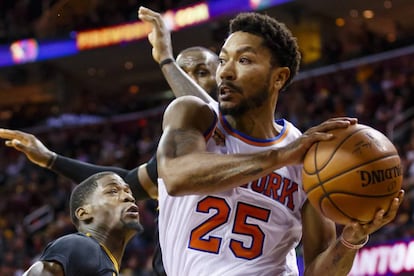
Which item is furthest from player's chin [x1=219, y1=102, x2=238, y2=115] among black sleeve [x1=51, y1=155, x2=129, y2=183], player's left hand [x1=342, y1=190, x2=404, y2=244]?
black sleeve [x1=51, y1=155, x2=129, y2=183]

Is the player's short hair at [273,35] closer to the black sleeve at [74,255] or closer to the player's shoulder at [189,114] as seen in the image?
the player's shoulder at [189,114]

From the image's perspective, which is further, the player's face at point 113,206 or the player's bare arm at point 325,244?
the player's face at point 113,206

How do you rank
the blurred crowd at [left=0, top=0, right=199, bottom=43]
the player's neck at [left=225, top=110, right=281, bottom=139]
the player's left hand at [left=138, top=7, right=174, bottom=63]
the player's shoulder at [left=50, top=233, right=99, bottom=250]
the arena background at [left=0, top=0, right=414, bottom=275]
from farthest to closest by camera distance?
the blurred crowd at [left=0, top=0, right=199, bottom=43] → the arena background at [left=0, top=0, right=414, bottom=275] → the player's shoulder at [left=50, top=233, right=99, bottom=250] → the player's left hand at [left=138, top=7, right=174, bottom=63] → the player's neck at [left=225, top=110, right=281, bottom=139]

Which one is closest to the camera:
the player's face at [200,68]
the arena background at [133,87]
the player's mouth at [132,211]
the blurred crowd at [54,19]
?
the player's mouth at [132,211]

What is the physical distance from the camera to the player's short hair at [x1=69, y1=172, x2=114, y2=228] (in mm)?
4375

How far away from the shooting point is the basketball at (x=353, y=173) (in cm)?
250

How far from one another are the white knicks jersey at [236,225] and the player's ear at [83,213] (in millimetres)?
1444

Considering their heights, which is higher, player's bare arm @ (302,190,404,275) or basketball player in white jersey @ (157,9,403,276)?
basketball player in white jersey @ (157,9,403,276)

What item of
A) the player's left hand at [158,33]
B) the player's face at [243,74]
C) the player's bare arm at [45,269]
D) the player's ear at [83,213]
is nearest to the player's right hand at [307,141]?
the player's face at [243,74]

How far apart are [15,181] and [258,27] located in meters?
14.3

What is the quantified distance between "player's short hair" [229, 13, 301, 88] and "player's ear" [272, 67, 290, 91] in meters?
0.02

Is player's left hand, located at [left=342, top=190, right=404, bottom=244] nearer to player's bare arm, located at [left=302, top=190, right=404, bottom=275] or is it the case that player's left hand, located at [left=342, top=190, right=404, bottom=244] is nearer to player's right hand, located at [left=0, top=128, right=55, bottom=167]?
player's bare arm, located at [left=302, top=190, right=404, bottom=275]

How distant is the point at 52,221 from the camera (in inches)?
555

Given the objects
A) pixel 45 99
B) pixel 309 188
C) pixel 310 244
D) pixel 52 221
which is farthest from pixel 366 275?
pixel 45 99
